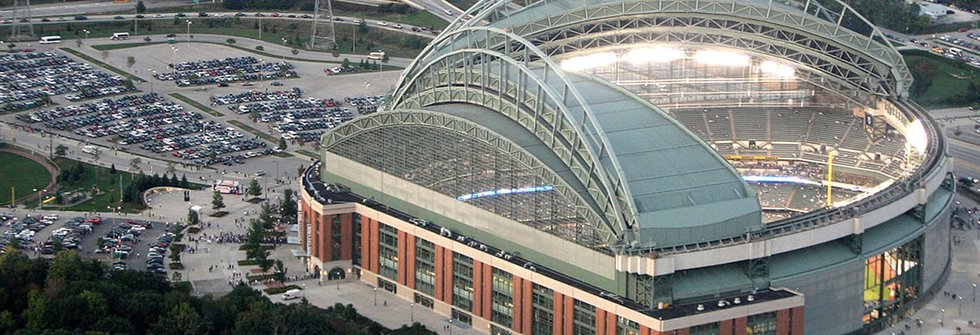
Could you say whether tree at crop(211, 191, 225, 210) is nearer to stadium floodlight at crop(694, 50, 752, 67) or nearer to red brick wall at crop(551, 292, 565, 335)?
stadium floodlight at crop(694, 50, 752, 67)

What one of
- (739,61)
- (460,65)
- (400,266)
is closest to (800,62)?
(739,61)

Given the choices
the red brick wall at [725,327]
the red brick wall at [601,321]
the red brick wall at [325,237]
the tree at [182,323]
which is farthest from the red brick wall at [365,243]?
the red brick wall at [725,327]

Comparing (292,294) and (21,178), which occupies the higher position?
(21,178)

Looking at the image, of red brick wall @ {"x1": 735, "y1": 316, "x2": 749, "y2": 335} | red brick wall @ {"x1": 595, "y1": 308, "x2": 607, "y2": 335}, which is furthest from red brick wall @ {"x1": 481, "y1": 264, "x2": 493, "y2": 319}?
red brick wall @ {"x1": 735, "y1": 316, "x2": 749, "y2": 335}

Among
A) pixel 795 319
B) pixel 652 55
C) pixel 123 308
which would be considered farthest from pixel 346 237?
pixel 795 319

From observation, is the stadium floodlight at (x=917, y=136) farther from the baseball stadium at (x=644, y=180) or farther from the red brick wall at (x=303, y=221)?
the red brick wall at (x=303, y=221)

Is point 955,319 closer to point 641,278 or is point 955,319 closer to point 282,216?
point 641,278

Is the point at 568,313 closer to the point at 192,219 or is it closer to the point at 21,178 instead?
the point at 192,219
